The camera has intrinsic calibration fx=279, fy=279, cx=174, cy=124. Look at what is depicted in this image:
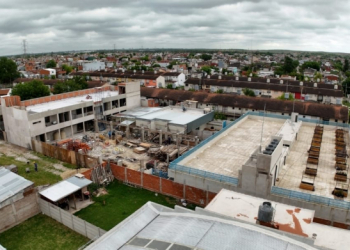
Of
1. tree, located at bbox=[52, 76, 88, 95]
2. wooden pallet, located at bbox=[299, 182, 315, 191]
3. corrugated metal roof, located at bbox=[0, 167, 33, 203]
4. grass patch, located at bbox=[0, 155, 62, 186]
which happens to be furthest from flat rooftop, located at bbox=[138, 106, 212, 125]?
tree, located at bbox=[52, 76, 88, 95]

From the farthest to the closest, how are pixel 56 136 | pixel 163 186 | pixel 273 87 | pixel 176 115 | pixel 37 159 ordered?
pixel 273 87 → pixel 176 115 → pixel 56 136 → pixel 37 159 → pixel 163 186

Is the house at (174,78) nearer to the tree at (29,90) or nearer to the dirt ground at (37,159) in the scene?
the tree at (29,90)

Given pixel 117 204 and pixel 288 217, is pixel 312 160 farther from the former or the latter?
pixel 117 204

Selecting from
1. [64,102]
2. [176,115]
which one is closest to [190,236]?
[176,115]

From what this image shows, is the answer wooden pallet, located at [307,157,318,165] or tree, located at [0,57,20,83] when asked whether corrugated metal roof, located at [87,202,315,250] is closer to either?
wooden pallet, located at [307,157,318,165]

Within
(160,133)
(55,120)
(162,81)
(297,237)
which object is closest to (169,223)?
(297,237)

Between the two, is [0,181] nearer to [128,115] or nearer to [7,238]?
[7,238]
